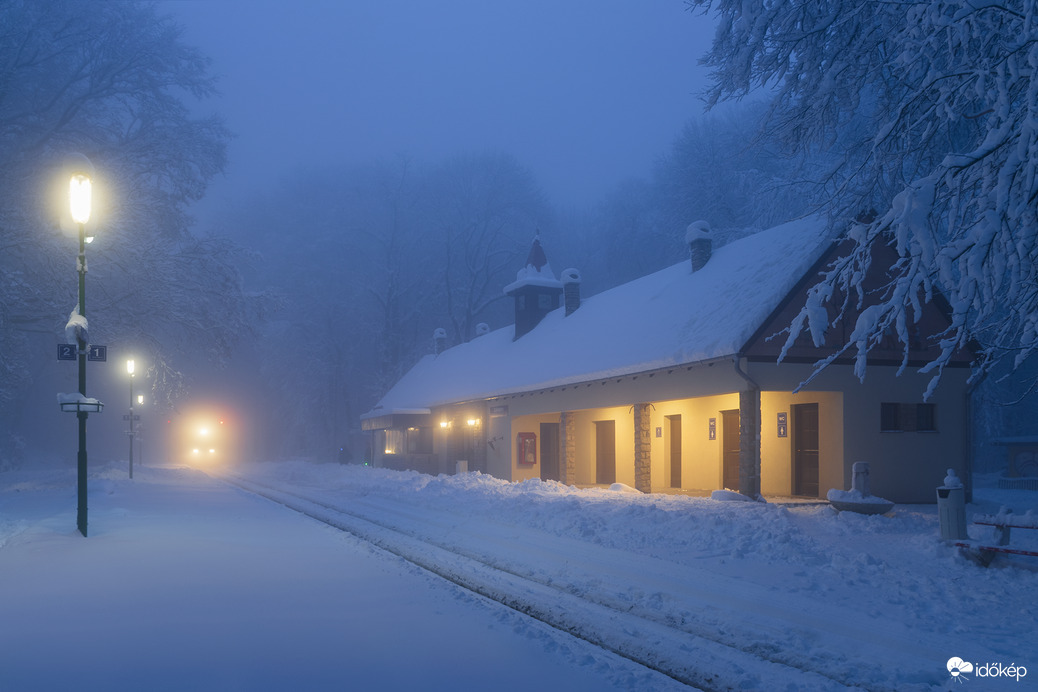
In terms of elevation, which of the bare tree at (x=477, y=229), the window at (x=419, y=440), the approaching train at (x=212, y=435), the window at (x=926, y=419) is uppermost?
the bare tree at (x=477, y=229)

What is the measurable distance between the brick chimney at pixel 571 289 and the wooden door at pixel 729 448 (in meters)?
11.3

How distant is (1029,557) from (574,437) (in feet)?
56.3

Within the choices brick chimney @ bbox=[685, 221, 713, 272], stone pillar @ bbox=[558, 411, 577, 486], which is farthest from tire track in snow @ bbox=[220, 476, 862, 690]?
brick chimney @ bbox=[685, 221, 713, 272]

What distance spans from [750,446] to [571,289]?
50.9 feet

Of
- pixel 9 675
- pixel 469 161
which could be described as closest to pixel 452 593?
pixel 9 675

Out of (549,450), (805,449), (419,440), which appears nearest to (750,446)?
(805,449)

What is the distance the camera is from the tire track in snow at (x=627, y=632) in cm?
564

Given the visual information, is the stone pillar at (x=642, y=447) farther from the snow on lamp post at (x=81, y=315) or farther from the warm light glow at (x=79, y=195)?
the warm light glow at (x=79, y=195)

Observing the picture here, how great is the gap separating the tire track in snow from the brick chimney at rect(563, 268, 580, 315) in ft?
65.9

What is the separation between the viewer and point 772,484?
63.0 feet

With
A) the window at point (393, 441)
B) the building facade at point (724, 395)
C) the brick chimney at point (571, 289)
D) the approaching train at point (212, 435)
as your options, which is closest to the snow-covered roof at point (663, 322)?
the building facade at point (724, 395)

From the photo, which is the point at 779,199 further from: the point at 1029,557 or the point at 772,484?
the point at 1029,557

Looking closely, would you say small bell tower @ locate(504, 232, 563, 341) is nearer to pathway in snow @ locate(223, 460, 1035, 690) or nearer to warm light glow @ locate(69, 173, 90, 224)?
pathway in snow @ locate(223, 460, 1035, 690)

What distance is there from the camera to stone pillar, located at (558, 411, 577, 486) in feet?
79.5
